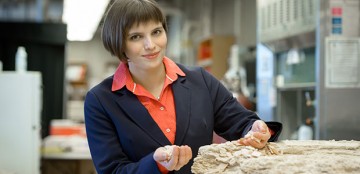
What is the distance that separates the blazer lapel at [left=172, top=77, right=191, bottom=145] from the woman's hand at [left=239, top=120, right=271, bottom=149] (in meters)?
0.18

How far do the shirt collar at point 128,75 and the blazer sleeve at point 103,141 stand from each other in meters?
0.09

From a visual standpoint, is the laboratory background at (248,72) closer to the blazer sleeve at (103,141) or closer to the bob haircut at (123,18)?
the bob haircut at (123,18)

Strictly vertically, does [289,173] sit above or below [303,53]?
below

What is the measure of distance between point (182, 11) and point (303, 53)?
6.27 meters

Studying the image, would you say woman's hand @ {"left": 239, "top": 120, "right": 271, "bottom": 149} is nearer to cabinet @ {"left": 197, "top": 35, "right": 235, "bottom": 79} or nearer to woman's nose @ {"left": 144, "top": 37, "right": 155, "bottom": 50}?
woman's nose @ {"left": 144, "top": 37, "right": 155, "bottom": 50}

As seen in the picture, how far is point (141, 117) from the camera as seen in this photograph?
1.48 meters

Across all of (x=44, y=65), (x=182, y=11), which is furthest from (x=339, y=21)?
(x=182, y=11)

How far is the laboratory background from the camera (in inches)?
122

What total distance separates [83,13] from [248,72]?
9.74ft

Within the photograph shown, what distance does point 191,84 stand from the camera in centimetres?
161

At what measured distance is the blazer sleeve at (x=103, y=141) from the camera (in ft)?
4.71

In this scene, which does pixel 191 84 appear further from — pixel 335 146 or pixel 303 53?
pixel 303 53

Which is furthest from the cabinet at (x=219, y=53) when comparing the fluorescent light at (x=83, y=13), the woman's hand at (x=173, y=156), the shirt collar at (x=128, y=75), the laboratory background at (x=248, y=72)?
the woman's hand at (x=173, y=156)

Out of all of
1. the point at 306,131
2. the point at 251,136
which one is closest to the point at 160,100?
the point at 251,136
